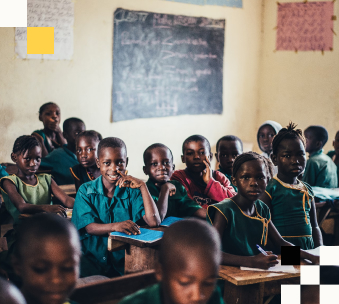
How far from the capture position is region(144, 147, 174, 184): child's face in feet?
9.40

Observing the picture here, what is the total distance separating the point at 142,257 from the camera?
219cm

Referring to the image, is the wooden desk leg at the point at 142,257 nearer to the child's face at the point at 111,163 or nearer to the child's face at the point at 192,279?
the child's face at the point at 111,163

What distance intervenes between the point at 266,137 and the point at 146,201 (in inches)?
80.4

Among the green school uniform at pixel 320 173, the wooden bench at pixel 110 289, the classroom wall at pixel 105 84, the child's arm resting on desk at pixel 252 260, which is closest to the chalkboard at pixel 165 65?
the classroom wall at pixel 105 84

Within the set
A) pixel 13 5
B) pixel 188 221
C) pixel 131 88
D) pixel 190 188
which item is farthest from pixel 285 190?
pixel 131 88

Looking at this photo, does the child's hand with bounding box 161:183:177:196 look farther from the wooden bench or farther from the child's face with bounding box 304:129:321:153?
the child's face with bounding box 304:129:321:153

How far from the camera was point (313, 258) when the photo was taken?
2.02 m

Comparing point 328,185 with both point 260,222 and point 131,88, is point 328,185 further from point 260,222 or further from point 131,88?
point 131,88

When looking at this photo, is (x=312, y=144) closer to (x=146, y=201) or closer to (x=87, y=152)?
→ (x=87, y=152)

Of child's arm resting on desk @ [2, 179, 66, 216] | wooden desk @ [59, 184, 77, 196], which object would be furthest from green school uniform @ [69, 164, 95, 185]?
child's arm resting on desk @ [2, 179, 66, 216]

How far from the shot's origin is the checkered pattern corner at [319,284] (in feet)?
5.15

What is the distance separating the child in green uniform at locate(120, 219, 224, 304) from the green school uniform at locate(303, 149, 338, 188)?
3.01 meters

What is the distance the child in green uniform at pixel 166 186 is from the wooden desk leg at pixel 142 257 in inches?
22.0

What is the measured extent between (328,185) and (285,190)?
1.54 meters
